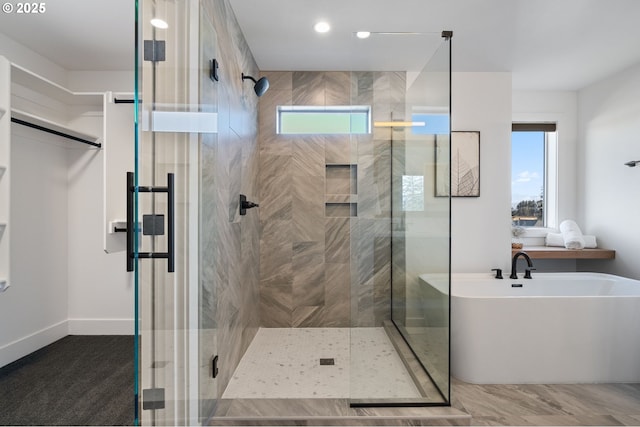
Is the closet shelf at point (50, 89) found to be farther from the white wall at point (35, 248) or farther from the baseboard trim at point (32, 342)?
the baseboard trim at point (32, 342)

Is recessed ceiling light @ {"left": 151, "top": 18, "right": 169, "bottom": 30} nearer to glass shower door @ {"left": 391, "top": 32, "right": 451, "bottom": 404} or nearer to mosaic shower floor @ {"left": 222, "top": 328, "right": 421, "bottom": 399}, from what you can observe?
glass shower door @ {"left": 391, "top": 32, "right": 451, "bottom": 404}

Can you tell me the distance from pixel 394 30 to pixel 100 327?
11.6ft

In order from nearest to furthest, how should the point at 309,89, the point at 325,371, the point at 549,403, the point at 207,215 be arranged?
the point at 207,215 → the point at 549,403 → the point at 325,371 → the point at 309,89

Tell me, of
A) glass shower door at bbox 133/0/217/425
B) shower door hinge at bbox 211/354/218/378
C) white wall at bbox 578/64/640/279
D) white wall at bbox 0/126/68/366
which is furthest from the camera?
white wall at bbox 578/64/640/279

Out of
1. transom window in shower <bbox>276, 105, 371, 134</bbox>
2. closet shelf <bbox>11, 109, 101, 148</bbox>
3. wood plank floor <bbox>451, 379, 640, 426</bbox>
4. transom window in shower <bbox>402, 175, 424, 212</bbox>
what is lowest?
wood plank floor <bbox>451, 379, 640, 426</bbox>

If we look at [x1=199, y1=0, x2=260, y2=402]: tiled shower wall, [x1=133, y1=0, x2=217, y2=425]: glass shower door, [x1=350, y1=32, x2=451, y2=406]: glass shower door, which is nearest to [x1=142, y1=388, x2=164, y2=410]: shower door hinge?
[x1=133, y1=0, x2=217, y2=425]: glass shower door

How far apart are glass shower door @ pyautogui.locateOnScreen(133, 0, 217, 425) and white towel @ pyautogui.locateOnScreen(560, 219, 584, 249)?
328 centimetres

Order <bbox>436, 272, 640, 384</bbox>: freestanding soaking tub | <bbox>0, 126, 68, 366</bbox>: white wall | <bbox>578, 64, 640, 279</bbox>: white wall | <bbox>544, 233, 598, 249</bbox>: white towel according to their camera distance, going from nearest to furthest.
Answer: <bbox>436, 272, 640, 384</bbox>: freestanding soaking tub → <bbox>0, 126, 68, 366</bbox>: white wall → <bbox>578, 64, 640, 279</bbox>: white wall → <bbox>544, 233, 598, 249</bbox>: white towel

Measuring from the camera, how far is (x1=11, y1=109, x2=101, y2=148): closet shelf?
8.16 ft

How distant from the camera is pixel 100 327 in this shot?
321 cm

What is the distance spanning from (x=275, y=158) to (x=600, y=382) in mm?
3003

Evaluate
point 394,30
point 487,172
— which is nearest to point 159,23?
point 394,30

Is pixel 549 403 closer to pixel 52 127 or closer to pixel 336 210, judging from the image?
pixel 336 210

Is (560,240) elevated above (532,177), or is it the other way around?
(532,177)
